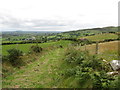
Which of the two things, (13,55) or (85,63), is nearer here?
(85,63)

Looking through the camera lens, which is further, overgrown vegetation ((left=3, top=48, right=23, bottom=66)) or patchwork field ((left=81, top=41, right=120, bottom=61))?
overgrown vegetation ((left=3, top=48, right=23, bottom=66))

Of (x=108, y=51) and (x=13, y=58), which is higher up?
(x=108, y=51)

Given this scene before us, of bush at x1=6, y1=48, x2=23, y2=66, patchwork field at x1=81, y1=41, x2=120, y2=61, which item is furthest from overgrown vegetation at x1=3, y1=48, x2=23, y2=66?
patchwork field at x1=81, y1=41, x2=120, y2=61

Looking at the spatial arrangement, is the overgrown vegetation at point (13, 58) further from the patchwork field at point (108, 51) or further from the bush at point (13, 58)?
the patchwork field at point (108, 51)

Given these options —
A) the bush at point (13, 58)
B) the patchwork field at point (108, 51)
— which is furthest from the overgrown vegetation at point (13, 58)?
the patchwork field at point (108, 51)

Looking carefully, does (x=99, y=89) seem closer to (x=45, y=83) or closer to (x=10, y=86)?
(x=45, y=83)

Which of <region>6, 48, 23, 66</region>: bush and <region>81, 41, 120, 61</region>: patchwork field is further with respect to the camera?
<region>6, 48, 23, 66</region>: bush

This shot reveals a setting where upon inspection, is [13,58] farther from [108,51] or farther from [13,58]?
[108,51]

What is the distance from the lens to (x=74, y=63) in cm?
1010

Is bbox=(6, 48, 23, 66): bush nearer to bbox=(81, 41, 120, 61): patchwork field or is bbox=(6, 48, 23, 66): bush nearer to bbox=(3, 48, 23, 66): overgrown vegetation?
bbox=(3, 48, 23, 66): overgrown vegetation

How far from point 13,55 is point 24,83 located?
5.62 m

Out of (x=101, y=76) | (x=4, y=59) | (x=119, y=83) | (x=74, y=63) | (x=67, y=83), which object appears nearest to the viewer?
(x=119, y=83)

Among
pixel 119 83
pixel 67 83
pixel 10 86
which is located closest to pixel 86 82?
pixel 67 83

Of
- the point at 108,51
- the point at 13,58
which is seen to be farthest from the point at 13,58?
the point at 108,51
